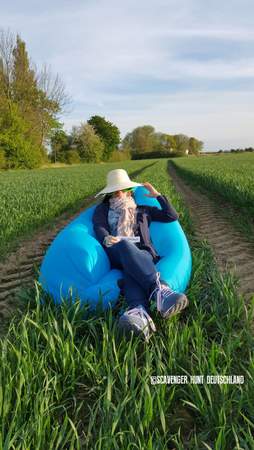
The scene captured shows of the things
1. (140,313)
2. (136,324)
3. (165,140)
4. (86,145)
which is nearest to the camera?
(136,324)

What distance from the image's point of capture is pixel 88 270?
3.11 meters

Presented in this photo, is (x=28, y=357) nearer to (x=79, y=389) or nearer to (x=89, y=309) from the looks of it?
(x=79, y=389)

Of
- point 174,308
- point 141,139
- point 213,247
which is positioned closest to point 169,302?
point 174,308

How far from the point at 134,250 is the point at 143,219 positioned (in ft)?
2.57

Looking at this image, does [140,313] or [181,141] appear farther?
[181,141]

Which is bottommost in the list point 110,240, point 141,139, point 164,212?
point 110,240

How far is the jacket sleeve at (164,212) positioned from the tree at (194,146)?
344ft

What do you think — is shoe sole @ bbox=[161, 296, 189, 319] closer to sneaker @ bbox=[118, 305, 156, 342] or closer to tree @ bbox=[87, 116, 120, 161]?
sneaker @ bbox=[118, 305, 156, 342]

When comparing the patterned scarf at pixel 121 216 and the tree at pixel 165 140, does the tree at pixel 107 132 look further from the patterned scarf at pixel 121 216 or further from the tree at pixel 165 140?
the patterned scarf at pixel 121 216

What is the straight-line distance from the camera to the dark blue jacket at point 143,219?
11.7ft

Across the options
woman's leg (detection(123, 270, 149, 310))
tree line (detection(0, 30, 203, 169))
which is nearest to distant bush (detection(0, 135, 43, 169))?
tree line (detection(0, 30, 203, 169))

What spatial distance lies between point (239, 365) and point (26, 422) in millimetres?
1246

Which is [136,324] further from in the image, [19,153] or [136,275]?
[19,153]

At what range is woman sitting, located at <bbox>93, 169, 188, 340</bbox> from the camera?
2.60 meters
